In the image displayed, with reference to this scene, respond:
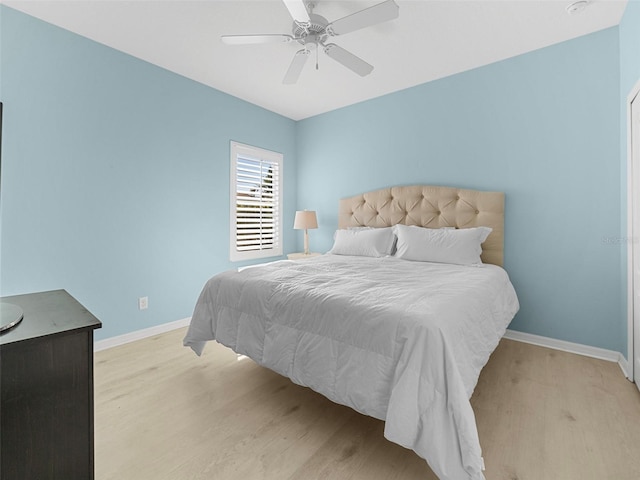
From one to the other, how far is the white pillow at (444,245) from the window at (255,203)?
6.22ft

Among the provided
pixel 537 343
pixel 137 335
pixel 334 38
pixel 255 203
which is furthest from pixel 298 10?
pixel 537 343

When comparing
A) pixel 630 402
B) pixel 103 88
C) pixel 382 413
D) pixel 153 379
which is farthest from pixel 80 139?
pixel 630 402

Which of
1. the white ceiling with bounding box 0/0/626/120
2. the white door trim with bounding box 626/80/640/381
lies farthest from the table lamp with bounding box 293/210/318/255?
the white door trim with bounding box 626/80/640/381

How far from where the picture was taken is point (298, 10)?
1.88 metres

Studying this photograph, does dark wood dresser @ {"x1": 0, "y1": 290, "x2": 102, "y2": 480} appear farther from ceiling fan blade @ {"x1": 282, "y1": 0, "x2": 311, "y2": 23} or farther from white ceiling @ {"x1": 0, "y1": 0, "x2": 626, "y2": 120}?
white ceiling @ {"x1": 0, "y1": 0, "x2": 626, "y2": 120}

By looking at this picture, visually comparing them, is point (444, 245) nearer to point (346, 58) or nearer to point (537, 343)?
point (537, 343)

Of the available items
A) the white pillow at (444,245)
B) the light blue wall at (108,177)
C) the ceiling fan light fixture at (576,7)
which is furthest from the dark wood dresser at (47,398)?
the ceiling fan light fixture at (576,7)

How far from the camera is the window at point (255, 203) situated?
3859 millimetres

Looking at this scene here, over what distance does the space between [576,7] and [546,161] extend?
43.7 inches

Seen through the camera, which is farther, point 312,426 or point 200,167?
point 200,167

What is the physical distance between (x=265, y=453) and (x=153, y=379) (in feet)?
3.75

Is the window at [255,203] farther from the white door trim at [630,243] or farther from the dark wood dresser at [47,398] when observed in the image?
the white door trim at [630,243]

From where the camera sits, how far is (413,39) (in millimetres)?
2584

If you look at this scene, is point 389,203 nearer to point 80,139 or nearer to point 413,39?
point 413,39
